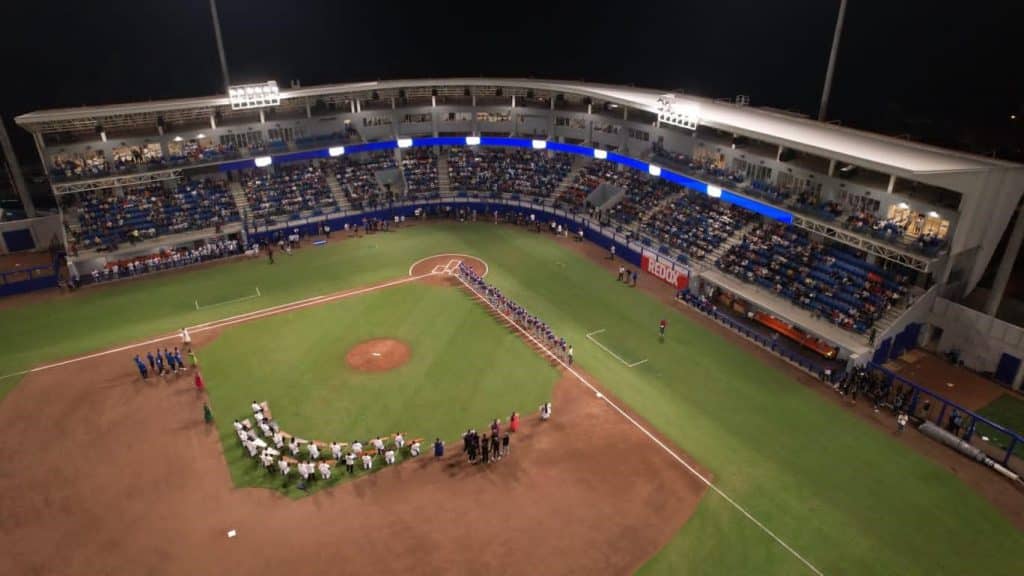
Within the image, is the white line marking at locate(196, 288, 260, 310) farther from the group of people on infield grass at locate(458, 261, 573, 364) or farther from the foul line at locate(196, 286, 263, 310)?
the group of people on infield grass at locate(458, 261, 573, 364)

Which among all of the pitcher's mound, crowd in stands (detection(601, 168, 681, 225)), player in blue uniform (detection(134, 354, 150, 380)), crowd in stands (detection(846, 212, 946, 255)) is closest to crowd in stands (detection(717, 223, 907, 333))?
crowd in stands (detection(846, 212, 946, 255))

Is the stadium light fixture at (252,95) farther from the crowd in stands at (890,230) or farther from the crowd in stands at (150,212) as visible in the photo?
the crowd in stands at (890,230)

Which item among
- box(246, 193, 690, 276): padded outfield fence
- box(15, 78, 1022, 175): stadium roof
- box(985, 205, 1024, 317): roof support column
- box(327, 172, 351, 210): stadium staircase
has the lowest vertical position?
box(246, 193, 690, 276): padded outfield fence

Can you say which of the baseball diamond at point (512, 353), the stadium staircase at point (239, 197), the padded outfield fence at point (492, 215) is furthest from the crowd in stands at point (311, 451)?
the stadium staircase at point (239, 197)

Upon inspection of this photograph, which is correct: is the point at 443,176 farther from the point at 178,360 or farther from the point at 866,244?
the point at 866,244

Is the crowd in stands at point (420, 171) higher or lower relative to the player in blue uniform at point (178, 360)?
higher

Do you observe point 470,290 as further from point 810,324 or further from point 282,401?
point 810,324

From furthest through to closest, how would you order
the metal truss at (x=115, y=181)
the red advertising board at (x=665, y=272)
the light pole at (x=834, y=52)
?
the metal truss at (x=115, y=181) → the red advertising board at (x=665, y=272) → the light pole at (x=834, y=52)
